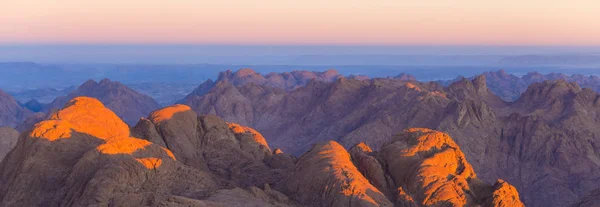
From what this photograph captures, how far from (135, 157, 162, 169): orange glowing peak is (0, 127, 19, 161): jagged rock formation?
130ft

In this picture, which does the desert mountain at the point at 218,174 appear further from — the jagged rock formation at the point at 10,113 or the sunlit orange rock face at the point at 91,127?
the jagged rock formation at the point at 10,113

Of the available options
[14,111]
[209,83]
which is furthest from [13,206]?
[209,83]

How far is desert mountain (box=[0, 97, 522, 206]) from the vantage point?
23562 millimetres

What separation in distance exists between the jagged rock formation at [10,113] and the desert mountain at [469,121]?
44829 mm

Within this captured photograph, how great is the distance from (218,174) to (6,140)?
124ft

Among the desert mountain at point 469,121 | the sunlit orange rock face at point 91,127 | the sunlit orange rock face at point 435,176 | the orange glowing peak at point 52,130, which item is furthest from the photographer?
the desert mountain at point 469,121

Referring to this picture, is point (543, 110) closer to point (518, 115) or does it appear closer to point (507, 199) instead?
point (518, 115)

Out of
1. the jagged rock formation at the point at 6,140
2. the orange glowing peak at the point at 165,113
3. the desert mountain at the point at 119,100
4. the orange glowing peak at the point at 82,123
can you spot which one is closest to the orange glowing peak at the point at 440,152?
the orange glowing peak at the point at 165,113

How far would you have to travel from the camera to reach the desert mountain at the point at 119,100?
149875 millimetres

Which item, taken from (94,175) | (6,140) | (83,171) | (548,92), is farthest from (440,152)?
(548,92)

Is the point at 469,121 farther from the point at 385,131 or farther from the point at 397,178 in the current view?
the point at 397,178

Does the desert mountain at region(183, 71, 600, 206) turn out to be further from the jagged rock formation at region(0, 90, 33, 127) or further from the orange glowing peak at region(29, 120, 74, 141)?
the orange glowing peak at region(29, 120, 74, 141)

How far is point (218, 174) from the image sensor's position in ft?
110

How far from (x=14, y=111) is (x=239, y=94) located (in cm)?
5887
